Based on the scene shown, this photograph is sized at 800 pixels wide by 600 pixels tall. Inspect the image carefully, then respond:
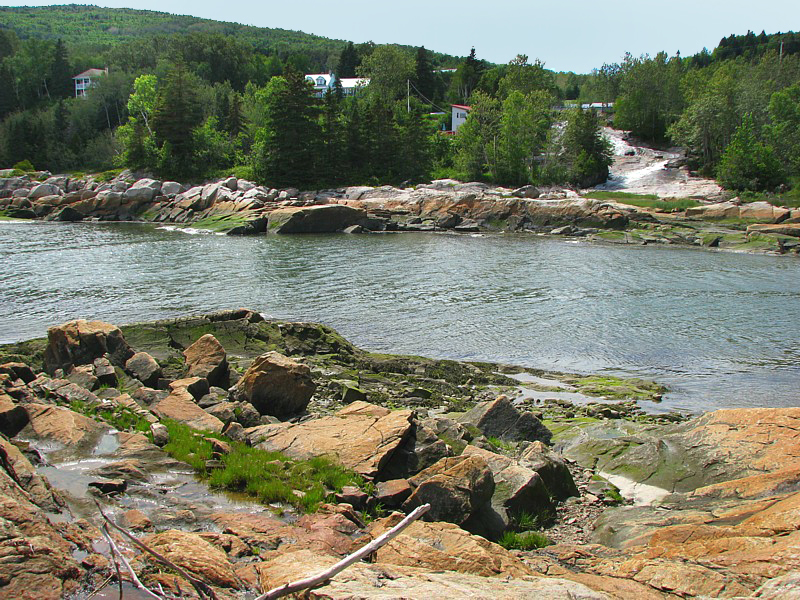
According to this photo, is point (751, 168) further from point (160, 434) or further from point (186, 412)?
point (160, 434)

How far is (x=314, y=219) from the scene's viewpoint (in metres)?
60.6

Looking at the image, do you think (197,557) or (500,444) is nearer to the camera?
(197,557)

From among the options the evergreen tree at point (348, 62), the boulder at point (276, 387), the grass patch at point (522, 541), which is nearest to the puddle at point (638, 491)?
the grass patch at point (522, 541)

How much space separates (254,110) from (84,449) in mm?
102393

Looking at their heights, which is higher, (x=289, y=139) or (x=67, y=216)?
(x=289, y=139)

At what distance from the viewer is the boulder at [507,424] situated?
13.6 m

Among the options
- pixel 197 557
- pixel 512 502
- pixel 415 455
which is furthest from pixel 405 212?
pixel 197 557

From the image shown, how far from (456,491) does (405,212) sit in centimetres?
5894

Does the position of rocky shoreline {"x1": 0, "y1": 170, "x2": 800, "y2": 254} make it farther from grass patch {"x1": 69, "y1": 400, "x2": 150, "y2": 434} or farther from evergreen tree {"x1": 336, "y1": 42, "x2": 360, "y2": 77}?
evergreen tree {"x1": 336, "y1": 42, "x2": 360, "y2": 77}

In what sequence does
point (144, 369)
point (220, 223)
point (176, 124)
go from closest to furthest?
1. point (144, 369)
2. point (220, 223)
3. point (176, 124)

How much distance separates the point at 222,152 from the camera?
92.1 m

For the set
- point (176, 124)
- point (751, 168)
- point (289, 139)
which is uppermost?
point (176, 124)

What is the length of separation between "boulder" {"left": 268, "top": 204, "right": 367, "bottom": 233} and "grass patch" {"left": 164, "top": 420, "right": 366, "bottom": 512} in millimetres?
49406

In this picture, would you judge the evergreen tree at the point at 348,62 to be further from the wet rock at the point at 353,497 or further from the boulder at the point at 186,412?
the wet rock at the point at 353,497
